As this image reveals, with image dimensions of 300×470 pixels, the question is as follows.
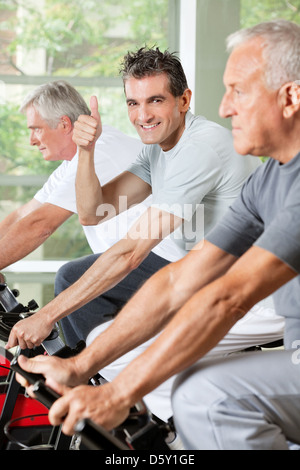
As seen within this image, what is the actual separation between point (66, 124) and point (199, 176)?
3.02ft

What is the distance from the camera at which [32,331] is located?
1.74 meters

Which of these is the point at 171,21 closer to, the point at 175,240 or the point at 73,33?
the point at 73,33

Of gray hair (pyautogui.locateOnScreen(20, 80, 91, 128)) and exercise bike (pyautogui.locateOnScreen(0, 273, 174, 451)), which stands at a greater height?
gray hair (pyautogui.locateOnScreen(20, 80, 91, 128))

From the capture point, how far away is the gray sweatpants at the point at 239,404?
1153 mm

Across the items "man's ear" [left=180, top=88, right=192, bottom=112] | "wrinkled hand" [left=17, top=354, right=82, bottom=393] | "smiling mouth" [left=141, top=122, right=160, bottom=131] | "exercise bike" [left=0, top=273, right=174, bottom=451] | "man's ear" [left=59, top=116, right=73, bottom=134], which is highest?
"man's ear" [left=180, top=88, right=192, bottom=112]

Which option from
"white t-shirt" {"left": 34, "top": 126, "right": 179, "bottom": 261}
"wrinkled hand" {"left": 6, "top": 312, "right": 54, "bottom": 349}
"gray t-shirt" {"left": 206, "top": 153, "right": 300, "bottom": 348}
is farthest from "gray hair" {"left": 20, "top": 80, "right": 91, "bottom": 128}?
"gray t-shirt" {"left": 206, "top": 153, "right": 300, "bottom": 348}

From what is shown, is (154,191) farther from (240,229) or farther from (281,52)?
(281,52)

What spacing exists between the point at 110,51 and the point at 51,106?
1.81m

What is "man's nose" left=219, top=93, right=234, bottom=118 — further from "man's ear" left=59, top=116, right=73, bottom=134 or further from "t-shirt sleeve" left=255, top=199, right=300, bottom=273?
"man's ear" left=59, top=116, right=73, bottom=134

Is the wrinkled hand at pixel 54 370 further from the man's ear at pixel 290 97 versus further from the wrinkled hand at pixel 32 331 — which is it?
the man's ear at pixel 290 97

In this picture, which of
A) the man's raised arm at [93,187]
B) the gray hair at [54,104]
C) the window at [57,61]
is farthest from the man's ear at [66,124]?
the window at [57,61]

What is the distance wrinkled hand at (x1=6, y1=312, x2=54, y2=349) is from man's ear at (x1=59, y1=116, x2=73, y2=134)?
125cm

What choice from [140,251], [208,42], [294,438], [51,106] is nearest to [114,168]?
[51,106]

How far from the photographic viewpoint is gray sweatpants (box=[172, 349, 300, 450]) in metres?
1.15
